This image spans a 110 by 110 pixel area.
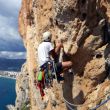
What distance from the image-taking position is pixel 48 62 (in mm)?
17000

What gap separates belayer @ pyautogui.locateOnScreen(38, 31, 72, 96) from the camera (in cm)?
1697

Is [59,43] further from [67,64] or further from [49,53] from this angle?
[67,64]

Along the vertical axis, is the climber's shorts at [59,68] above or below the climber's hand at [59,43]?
below

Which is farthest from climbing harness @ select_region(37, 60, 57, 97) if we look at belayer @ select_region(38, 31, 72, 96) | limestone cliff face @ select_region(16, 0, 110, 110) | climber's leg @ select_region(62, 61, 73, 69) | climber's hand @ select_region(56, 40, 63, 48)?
limestone cliff face @ select_region(16, 0, 110, 110)

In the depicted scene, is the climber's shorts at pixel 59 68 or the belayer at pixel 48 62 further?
the climber's shorts at pixel 59 68

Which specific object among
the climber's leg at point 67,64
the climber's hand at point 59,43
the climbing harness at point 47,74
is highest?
the climber's hand at point 59,43

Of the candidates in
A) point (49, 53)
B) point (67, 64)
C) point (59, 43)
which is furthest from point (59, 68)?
point (59, 43)

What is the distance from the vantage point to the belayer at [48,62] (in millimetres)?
16969

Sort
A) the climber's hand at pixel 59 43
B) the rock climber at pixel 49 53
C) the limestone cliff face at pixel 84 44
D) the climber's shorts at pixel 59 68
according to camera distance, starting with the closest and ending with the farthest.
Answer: the rock climber at pixel 49 53 < the climber's shorts at pixel 59 68 < the limestone cliff face at pixel 84 44 < the climber's hand at pixel 59 43

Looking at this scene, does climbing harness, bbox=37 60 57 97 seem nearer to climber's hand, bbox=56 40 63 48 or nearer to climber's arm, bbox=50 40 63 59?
climber's arm, bbox=50 40 63 59

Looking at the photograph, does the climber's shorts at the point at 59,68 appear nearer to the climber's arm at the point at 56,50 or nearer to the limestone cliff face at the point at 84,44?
the climber's arm at the point at 56,50

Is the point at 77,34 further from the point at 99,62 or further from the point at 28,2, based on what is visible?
the point at 28,2

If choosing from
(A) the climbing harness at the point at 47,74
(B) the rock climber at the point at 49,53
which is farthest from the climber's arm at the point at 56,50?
(A) the climbing harness at the point at 47,74

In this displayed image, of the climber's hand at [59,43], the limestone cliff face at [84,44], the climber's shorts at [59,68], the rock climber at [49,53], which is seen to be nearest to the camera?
the rock climber at [49,53]
